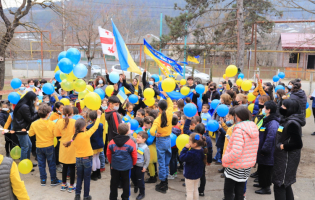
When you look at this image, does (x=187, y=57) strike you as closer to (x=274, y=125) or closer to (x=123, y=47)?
(x=123, y=47)

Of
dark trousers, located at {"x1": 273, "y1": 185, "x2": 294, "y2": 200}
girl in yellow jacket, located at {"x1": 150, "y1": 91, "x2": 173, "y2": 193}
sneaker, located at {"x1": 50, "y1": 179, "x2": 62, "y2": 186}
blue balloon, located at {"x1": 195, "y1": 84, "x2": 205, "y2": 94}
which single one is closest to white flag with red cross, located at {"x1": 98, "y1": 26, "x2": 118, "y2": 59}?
girl in yellow jacket, located at {"x1": 150, "y1": 91, "x2": 173, "y2": 193}

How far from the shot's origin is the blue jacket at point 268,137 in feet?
13.1

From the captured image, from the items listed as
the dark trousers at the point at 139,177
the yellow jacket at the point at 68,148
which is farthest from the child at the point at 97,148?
the dark trousers at the point at 139,177

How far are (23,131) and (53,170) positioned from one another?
115cm

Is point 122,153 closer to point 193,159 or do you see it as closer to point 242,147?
point 193,159

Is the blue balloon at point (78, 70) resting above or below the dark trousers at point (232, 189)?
above

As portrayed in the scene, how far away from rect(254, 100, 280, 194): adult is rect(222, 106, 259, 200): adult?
80cm

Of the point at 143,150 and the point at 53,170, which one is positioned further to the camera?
the point at 53,170

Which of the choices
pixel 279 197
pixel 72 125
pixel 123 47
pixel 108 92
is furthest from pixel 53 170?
pixel 279 197

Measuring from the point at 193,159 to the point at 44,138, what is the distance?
8.82ft

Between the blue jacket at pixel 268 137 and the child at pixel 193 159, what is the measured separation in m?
1.03

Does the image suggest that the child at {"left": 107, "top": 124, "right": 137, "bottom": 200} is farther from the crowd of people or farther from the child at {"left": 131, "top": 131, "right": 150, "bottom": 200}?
the child at {"left": 131, "top": 131, "right": 150, "bottom": 200}

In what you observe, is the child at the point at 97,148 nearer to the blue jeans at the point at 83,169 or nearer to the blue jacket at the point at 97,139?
the blue jacket at the point at 97,139

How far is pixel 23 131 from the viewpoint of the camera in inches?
204
